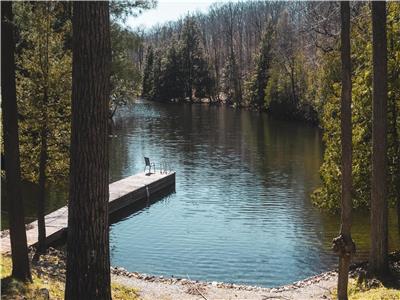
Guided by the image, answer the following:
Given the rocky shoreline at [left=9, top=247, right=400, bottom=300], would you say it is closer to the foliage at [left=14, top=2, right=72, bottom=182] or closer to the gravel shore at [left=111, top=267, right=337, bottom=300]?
the gravel shore at [left=111, top=267, right=337, bottom=300]

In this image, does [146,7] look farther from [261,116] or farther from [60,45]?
[261,116]

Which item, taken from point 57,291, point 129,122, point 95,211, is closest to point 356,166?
point 57,291

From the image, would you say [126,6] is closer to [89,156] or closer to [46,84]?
[46,84]

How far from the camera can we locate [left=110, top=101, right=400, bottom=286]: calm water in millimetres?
17781

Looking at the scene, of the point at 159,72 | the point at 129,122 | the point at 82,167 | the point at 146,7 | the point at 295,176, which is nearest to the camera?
the point at 82,167

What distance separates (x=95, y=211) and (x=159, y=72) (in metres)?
93.5

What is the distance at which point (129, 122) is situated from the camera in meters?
64.0

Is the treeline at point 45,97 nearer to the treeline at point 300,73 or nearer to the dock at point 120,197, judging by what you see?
the dock at point 120,197

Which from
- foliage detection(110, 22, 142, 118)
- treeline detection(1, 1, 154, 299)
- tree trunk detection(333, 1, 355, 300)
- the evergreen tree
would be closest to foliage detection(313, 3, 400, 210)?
tree trunk detection(333, 1, 355, 300)

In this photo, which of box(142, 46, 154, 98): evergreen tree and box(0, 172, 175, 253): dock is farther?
box(142, 46, 154, 98): evergreen tree

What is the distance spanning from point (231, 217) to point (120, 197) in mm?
5564

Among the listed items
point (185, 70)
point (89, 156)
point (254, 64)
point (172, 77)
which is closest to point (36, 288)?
point (89, 156)

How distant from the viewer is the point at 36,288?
368 inches

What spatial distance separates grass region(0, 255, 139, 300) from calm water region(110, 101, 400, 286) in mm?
5652
